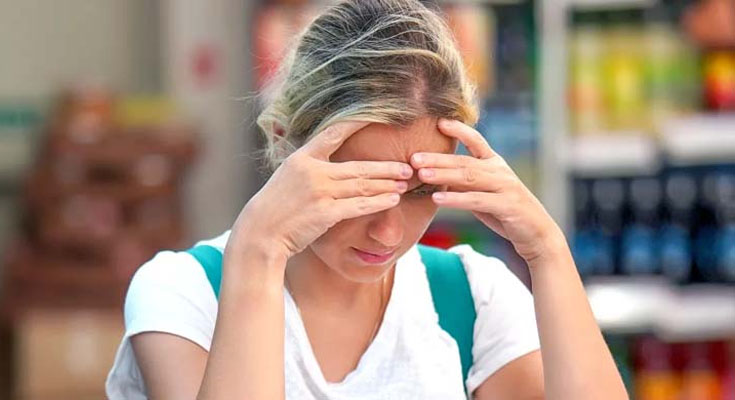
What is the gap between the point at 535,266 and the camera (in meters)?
2.10

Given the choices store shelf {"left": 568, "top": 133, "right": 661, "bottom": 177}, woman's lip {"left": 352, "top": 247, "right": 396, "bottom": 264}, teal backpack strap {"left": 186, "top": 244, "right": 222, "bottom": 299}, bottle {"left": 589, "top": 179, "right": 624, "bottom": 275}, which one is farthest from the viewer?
bottle {"left": 589, "top": 179, "right": 624, "bottom": 275}

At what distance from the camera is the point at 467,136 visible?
1.99m

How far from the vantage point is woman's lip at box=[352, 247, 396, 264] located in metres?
2.01

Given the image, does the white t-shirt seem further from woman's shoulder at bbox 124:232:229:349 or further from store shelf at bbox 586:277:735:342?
store shelf at bbox 586:277:735:342

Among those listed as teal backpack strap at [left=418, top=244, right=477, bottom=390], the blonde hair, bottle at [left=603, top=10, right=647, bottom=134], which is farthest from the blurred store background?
the blonde hair

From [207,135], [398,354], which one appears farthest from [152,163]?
[398,354]

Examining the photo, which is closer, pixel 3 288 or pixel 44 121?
pixel 3 288

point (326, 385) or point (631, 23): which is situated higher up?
point (631, 23)

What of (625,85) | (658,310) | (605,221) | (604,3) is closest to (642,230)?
(605,221)

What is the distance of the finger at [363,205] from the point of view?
6.29 ft

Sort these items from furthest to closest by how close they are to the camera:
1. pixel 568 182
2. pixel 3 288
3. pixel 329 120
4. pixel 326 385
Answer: pixel 3 288 → pixel 568 182 → pixel 326 385 → pixel 329 120

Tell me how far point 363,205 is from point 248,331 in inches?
8.8

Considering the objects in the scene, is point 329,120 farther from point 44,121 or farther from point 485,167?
point 44,121

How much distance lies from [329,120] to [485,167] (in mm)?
216
